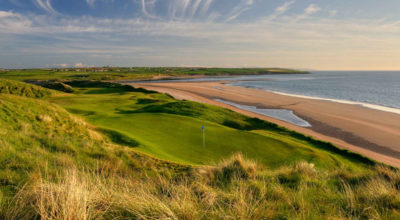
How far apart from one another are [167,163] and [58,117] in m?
8.16

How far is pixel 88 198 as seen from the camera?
9.52 ft

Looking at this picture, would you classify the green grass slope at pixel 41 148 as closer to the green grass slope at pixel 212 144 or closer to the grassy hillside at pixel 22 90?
the green grass slope at pixel 212 144

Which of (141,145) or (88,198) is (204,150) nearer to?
(141,145)

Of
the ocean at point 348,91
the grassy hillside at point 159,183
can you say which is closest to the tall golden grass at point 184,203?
the grassy hillside at point 159,183

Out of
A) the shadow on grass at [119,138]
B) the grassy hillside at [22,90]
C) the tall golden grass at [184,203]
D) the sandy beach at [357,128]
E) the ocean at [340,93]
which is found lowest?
the sandy beach at [357,128]

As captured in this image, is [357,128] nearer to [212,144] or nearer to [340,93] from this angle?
[212,144]

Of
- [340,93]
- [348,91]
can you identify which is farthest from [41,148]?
[348,91]

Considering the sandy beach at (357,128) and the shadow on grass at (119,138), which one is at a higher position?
the shadow on grass at (119,138)

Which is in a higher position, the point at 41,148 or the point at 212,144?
the point at 41,148

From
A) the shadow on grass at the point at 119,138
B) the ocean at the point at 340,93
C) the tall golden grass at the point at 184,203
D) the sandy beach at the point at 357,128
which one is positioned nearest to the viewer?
the tall golden grass at the point at 184,203

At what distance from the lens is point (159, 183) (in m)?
4.63

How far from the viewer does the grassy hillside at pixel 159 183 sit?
A: 112 inches

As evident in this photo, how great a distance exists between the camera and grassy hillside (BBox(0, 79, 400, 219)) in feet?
9.36

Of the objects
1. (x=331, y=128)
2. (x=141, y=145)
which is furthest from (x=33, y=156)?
(x=331, y=128)
